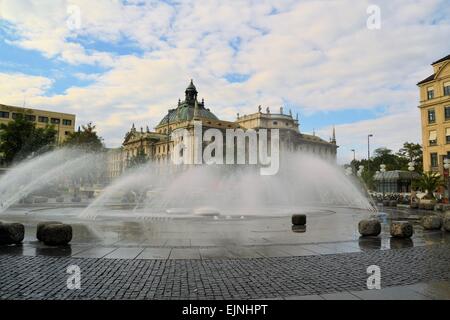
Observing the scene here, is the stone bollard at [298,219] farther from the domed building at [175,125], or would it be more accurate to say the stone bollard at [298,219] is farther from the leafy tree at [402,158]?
the domed building at [175,125]

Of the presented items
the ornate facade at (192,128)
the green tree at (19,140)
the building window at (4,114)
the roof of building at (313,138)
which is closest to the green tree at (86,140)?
the green tree at (19,140)

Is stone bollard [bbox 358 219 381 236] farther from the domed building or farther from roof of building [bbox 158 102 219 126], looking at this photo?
roof of building [bbox 158 102 219 126]

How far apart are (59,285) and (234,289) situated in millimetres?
3052

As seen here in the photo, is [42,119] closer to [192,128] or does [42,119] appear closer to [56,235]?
[192,128]

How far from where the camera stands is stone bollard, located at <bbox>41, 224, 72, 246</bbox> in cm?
1027

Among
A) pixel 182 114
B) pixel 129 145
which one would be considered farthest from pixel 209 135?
pixel 129 145

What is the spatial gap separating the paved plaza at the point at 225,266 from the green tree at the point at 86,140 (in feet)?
144

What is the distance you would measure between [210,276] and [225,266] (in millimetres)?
941

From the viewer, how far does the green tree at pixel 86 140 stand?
179 ft

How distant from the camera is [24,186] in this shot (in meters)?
39.7

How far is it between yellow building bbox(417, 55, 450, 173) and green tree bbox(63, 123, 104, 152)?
5199 centimetres

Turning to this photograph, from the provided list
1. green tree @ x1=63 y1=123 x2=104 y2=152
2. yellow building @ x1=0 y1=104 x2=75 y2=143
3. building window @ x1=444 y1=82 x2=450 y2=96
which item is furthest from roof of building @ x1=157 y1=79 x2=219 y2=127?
building window @ x1=444 y1=82 x2=450 y2=96

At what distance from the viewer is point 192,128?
100062mm
